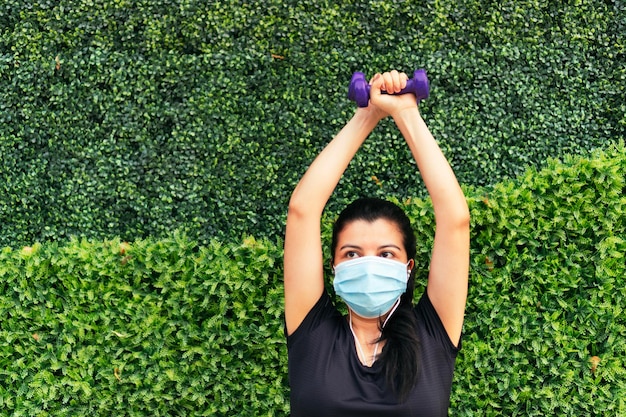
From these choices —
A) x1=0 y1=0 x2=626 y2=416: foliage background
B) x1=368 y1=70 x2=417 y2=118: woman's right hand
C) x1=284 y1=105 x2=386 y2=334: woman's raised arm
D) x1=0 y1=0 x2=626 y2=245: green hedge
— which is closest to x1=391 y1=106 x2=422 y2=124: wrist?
x1=368 y1=70 x2=417 y2=118: woman's right hand

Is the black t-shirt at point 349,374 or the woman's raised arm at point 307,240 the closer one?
the black t-shirt at point 349,374

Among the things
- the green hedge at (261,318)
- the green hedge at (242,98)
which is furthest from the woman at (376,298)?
the green hedge at (242,98)

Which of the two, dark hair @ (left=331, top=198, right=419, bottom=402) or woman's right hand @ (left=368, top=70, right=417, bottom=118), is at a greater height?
woman's right hand @ (left=368, top=70, right=417, bottom=118)

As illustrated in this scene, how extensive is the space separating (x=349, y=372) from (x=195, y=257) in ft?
4.26

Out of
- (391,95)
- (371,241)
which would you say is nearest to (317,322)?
(371,241)

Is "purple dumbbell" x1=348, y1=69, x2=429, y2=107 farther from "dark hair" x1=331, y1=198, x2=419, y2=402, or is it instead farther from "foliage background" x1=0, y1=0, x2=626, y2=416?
"foliage background" x1=0, y1=0, x2=626, y2=416

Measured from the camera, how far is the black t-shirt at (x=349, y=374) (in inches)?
87.9

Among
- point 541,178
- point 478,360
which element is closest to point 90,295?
point 478,360

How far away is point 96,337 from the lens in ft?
10.8

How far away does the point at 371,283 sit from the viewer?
2.34 metres

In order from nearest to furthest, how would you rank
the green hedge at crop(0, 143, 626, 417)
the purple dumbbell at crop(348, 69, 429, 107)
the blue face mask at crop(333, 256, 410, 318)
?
the blue face mask at crop(333, 256, 410, 318)
the purple dumbbell at crop(348, 69, 429, 107)
the green hedge at crop(0, 143, 626, 417)

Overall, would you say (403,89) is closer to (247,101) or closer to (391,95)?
(391,95)

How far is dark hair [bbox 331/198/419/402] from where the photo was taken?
2254 mm

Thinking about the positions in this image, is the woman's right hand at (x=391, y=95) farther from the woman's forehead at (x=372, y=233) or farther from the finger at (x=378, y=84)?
the woman's forehead at (x=372, y=233)
